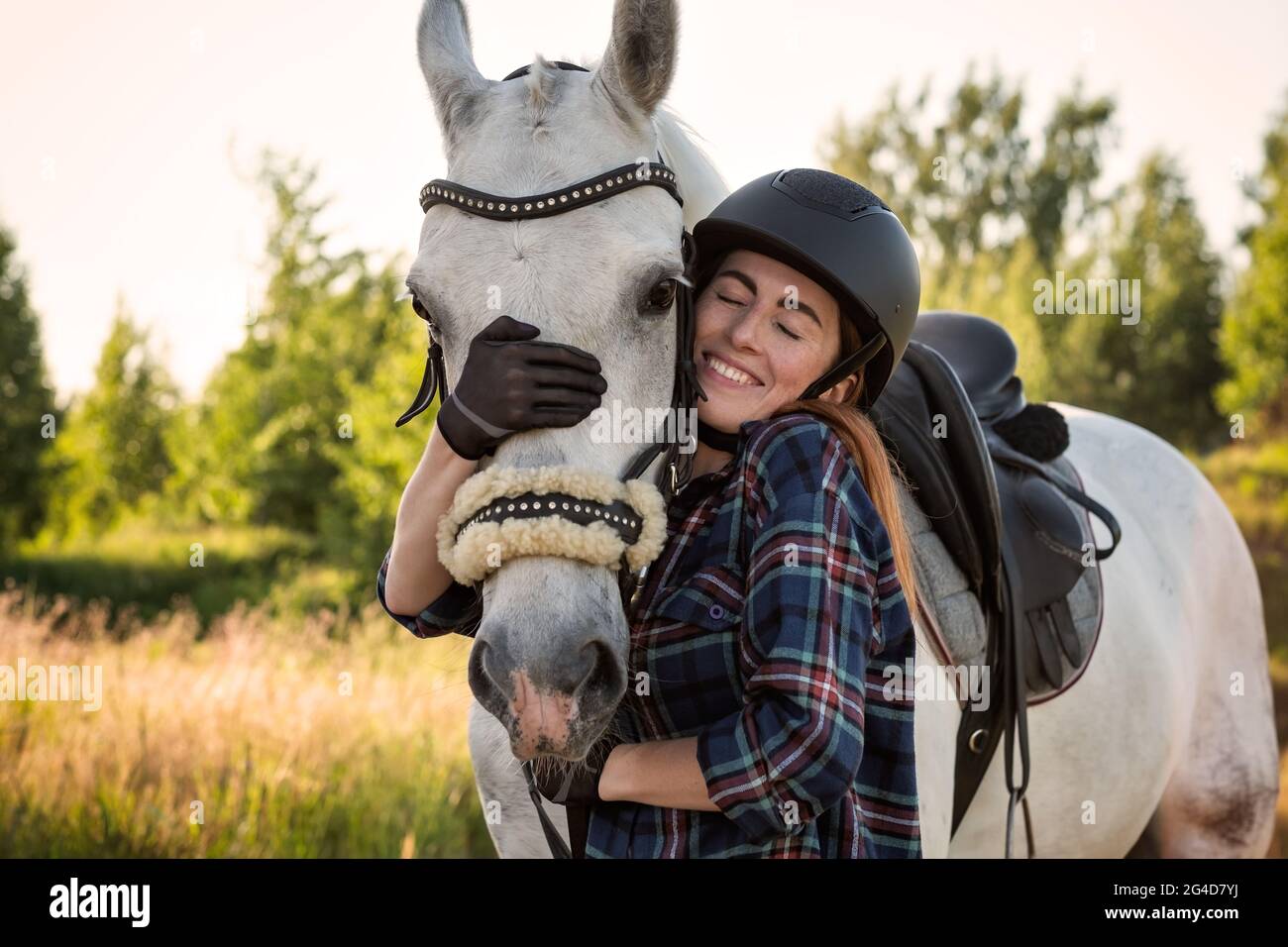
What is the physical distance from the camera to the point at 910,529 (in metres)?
2.65

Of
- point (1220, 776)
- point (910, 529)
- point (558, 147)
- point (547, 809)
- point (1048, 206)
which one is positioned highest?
point (1048, 206)

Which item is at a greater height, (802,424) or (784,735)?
(802,424)

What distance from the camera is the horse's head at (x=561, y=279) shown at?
64.9 inches

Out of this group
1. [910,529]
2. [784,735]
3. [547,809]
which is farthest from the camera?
[910,529]

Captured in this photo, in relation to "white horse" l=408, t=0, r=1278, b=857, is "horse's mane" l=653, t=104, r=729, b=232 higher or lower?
higher

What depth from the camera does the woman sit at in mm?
1632

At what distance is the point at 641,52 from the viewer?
7.07 ft

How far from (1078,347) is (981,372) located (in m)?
24.3

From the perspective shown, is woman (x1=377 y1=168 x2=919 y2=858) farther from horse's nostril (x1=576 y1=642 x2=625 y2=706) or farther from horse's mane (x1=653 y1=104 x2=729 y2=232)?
horse's mane (x1=653 y1=104 x2=729 y2=232)

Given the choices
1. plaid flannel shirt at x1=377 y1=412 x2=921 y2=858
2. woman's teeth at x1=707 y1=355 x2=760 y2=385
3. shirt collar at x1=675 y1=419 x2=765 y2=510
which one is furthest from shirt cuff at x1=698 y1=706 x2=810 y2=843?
woman's teeth at x1=707 y1=355 x2=760 y2=385

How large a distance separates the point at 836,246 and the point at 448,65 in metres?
1.04

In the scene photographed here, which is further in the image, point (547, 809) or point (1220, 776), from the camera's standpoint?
point (1220, 776)

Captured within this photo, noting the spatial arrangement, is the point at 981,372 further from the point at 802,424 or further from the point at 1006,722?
the point at 802,424
